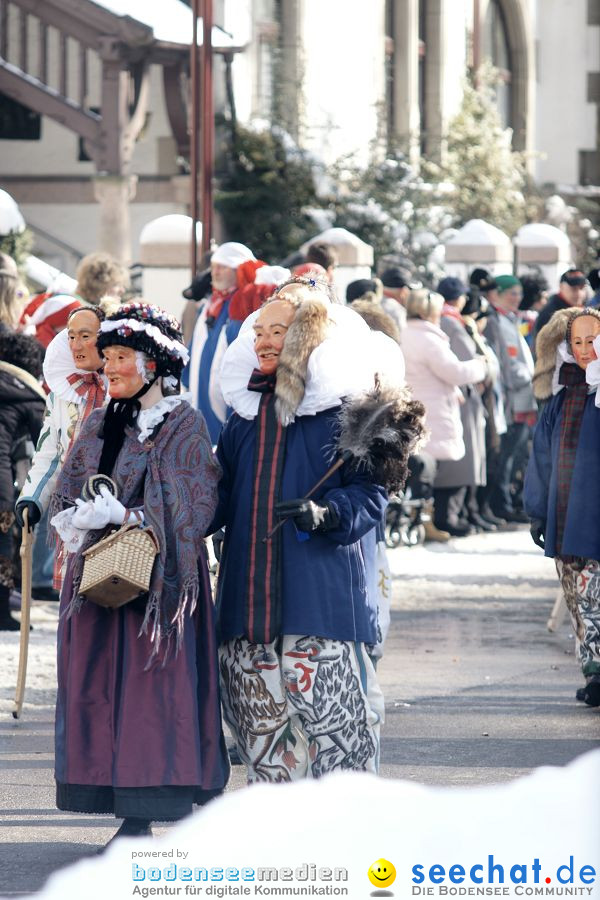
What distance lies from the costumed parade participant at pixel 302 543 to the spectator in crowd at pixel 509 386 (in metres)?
9.60

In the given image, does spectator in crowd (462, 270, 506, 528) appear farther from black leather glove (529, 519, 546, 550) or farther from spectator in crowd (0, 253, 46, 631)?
black leather glove (529, 519, 546, 550)

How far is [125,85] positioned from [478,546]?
332 inches

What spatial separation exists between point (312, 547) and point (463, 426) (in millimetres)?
8693

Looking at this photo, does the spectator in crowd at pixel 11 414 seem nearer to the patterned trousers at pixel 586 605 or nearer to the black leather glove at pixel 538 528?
the black leather glove at pixel 538 528

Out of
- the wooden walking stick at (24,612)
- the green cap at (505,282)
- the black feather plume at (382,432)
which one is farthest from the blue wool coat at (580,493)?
the green cap at (505,282)

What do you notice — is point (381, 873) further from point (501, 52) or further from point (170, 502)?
point (501, 52)

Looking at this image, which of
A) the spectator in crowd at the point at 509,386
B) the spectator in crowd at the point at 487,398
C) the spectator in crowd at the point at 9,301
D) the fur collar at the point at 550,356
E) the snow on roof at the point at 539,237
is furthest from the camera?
the snow on roof at the point at 539,237

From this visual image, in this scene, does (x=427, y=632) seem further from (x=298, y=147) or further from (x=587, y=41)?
(x=587, y=41)

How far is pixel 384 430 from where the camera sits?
604 centimetres

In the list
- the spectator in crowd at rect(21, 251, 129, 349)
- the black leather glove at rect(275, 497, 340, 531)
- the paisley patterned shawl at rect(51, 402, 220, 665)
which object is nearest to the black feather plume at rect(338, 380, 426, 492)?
the black leather glove at rect(275, 497, 340, 531)

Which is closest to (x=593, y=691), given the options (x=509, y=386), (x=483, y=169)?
(x=509, y=386)

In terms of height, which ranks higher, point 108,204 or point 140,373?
point 108,204

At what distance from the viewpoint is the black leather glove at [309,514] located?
19.1 feet

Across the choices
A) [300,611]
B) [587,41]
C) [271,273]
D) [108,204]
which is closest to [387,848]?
[300,611]
